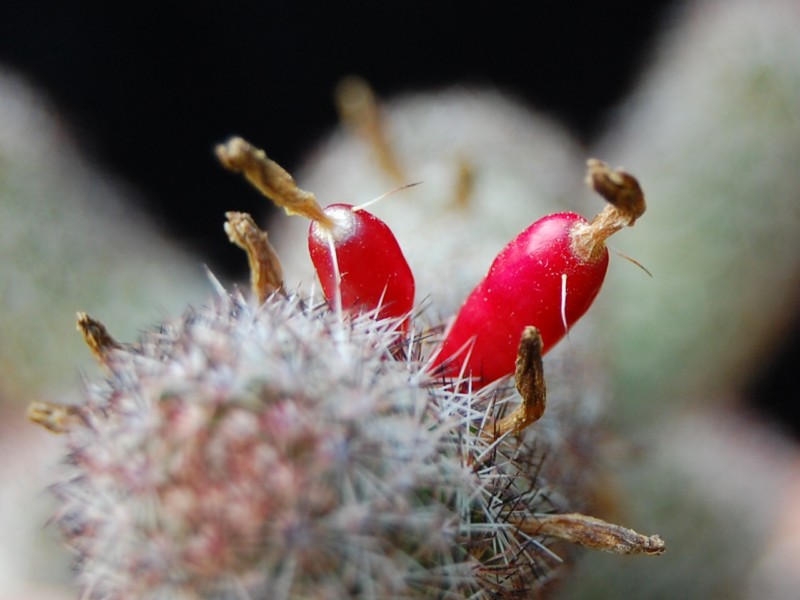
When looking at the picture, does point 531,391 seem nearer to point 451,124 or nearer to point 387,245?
point 387,245

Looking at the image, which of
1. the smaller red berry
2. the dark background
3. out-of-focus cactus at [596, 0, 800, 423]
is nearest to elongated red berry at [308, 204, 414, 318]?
the smaller red berry

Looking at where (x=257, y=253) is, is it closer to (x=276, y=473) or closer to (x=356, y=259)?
(x=356, y=259)

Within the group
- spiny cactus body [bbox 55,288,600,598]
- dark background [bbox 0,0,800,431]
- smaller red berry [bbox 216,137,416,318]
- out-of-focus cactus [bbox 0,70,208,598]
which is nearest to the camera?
spiny cactus body [bbox 55,288,600,598]

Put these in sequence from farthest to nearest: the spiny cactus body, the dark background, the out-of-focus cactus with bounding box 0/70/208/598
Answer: the dark background
the out-of-focus cactus with bounding box 0/70/208/598
the spiny cactus body

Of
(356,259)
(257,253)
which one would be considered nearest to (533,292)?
(356,259)

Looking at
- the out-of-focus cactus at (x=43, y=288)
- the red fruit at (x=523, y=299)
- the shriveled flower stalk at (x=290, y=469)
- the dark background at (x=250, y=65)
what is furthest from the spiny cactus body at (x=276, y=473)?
the dark background at (x=250, y=65)

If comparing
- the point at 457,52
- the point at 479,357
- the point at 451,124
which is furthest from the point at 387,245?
the point at 457,52

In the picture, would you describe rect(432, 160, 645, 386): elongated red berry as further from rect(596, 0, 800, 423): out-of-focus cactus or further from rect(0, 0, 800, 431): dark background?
rect(0, 0, 800, 431): dark background
